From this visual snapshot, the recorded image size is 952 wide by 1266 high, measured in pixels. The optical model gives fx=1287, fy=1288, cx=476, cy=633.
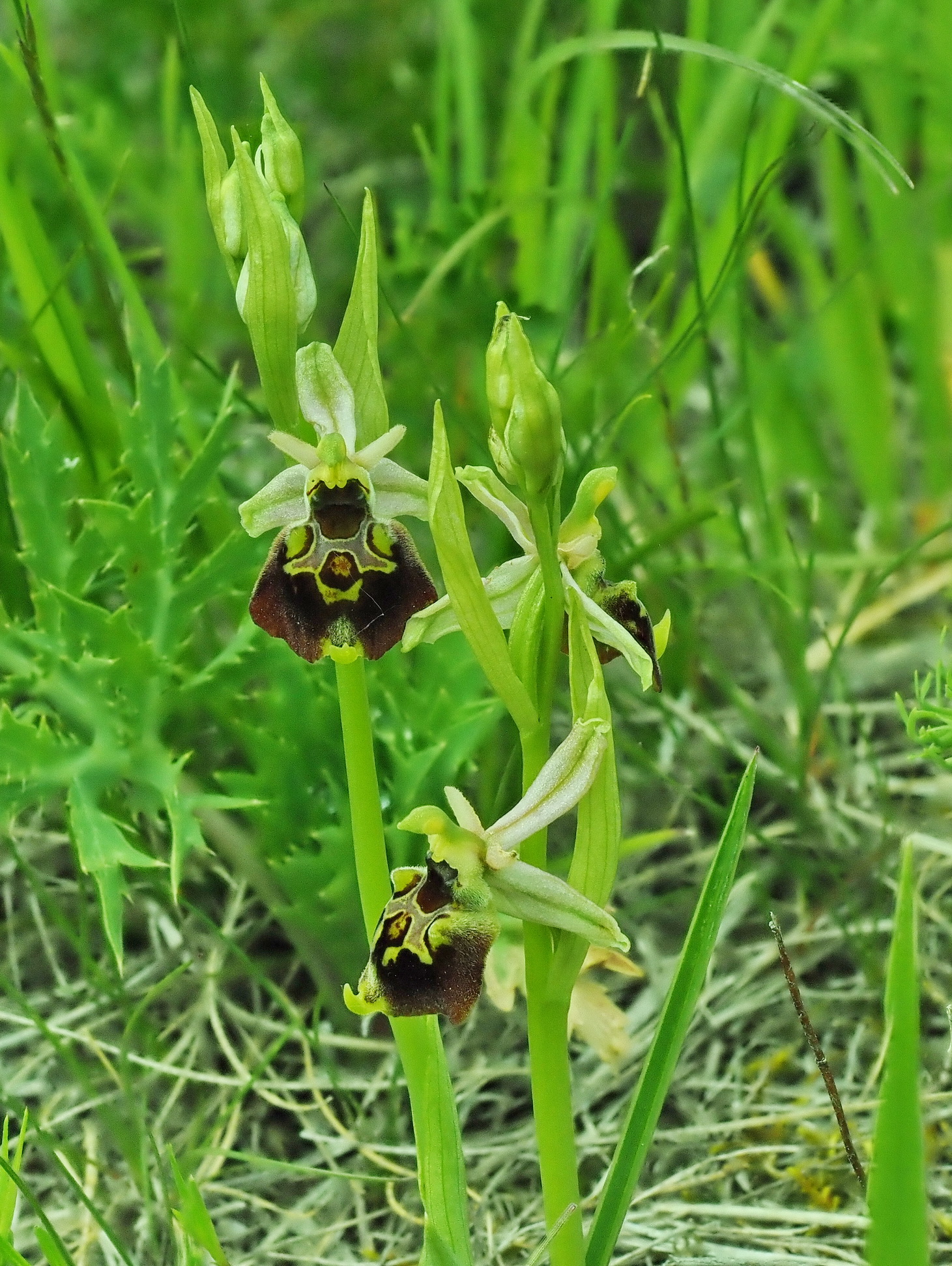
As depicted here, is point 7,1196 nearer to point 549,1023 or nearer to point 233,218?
point 549,1023

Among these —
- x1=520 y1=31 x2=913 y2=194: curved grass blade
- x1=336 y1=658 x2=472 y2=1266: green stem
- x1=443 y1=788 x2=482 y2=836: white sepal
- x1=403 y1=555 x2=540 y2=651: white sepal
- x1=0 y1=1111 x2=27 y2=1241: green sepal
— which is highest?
x1=520 y1=31 x2=913 y2=194: curved grass blade

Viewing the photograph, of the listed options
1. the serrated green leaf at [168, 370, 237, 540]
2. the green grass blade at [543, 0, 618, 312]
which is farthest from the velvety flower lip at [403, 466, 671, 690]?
the green grass blade at [543, 0, 618, 312]

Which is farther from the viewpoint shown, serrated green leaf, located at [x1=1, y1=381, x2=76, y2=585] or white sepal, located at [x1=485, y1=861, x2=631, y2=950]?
serrated green leaf, located at [x1=1, y1=381, x2=76, y2=585]

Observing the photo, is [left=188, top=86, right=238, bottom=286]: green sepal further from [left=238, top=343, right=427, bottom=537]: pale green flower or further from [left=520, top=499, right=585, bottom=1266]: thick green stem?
[left=520, top=499, right=585, bottom=1266]: thick green stem

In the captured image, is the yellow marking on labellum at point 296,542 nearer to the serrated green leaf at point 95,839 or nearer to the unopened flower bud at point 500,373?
the unopened flower bud at point 500,373

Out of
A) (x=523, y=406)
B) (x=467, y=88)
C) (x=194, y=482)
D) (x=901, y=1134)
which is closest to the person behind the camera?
(x=901, y=1134)

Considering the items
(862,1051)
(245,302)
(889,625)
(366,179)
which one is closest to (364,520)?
(245,302)

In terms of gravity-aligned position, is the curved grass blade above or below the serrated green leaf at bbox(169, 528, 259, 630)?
above

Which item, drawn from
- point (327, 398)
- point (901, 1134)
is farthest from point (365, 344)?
point (901, 1134)
